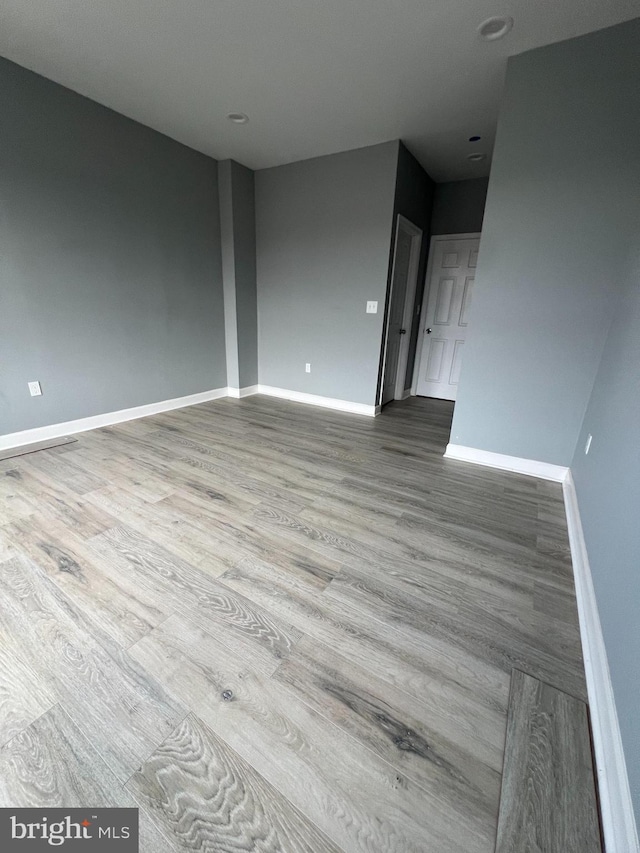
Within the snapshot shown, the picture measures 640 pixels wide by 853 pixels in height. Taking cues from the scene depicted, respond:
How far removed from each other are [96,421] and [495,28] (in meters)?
4.02

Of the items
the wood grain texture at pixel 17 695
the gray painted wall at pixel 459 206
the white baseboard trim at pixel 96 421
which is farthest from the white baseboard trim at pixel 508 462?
the gray painted wall at pixel 459 206

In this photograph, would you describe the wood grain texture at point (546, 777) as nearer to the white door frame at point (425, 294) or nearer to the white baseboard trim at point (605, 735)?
the white baseboard trim at point (605, 735)

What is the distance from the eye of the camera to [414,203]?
12.0 ft

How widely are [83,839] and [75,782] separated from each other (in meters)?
0.11

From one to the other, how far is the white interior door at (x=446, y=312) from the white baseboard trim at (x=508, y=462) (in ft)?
5.99

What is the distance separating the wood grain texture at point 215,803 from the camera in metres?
0.71

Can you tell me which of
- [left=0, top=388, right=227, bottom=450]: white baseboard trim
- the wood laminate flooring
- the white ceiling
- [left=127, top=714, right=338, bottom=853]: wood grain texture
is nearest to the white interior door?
the white ceiling

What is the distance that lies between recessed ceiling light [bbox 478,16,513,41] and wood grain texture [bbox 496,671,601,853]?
3.17 metres

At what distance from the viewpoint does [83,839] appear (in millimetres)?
727

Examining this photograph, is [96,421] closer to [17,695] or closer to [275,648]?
[17,695]

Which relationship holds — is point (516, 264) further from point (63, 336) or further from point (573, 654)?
point (63, 336)

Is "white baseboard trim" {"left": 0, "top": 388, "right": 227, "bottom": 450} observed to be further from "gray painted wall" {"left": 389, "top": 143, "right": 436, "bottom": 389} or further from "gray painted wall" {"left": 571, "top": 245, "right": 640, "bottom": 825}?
"gray painted wall" {"left": 571, "top": 245, "right": 640, "bottom": 825}

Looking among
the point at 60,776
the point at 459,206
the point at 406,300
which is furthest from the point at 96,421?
the point at 459,206

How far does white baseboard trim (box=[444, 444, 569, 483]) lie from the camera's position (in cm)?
238
